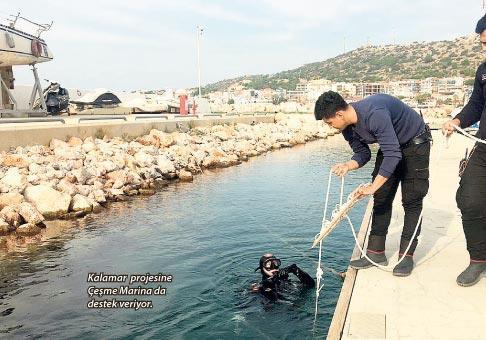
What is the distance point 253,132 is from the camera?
34.3 metres

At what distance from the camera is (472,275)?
4.54m

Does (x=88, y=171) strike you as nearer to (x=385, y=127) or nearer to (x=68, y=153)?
(x=68, y=153)

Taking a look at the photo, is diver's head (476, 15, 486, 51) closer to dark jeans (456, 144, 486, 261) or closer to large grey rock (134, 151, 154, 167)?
dark jeans (456, 144, 486, 261)

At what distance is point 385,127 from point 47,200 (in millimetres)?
10518

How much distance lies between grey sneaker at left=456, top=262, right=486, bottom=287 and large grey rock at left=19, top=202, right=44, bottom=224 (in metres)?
10.1

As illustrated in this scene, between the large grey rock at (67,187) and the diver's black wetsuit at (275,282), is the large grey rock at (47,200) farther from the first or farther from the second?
the diver's black wetsuit at (275,282)

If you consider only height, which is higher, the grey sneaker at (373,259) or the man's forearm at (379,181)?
the man's forearm at (379,181)

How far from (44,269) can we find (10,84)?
82.0ft

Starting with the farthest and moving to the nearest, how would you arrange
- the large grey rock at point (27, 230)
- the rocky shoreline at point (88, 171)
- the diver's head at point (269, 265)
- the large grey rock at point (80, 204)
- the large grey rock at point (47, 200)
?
the large grey rock at point (80, 204) → the large grey rock at point (47, 200) → the rocky shoreline at point (88, 171) → the large grey rock at point (27, 230) → the diver's head at point (269, 265)

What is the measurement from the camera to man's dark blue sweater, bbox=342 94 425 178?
4.39 metres

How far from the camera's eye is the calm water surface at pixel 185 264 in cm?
614

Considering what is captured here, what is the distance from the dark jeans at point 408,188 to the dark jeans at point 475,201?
1.43 ft

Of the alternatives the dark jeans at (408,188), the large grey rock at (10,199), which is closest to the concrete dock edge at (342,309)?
the dark jeans at (408,188)

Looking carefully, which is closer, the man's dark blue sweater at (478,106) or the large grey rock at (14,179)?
the man's dark blue sweater at (478,106)
